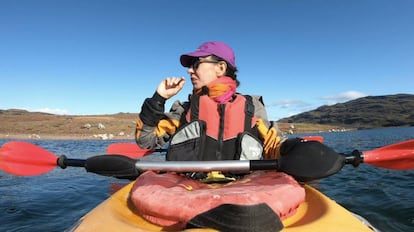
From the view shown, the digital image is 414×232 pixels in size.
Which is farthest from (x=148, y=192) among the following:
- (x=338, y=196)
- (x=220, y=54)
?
(x=338, y=196)

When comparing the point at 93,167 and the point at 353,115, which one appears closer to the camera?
the point at 93,167

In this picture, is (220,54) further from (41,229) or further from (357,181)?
(357,181)

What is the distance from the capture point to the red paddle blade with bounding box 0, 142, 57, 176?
4223 millimetres

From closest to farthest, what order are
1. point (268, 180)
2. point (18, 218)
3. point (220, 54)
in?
1. point (268, 180)
2. point (220, 54)
3. point (18, 218)

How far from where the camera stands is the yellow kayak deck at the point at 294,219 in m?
2.15

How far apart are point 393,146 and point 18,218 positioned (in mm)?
5512

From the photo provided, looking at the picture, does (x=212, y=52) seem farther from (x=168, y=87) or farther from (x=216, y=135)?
(x=216, y=135)

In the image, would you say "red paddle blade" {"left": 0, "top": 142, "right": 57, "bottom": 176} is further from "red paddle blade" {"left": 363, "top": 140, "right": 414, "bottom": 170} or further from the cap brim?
"red paddle blade" {"left": 363, "top": 140, "right": 414, "bottom": 170}

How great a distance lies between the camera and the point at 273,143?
3820mm

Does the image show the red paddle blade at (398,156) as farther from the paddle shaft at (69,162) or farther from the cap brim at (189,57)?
the paddle shaft at (69,162)

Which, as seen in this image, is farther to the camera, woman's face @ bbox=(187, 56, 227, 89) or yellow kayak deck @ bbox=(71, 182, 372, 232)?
woman's face @ bbox=(187, 56, 227, 89)

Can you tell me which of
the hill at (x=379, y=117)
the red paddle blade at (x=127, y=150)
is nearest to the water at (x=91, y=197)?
the red paddle blade at (x=127, y=150)

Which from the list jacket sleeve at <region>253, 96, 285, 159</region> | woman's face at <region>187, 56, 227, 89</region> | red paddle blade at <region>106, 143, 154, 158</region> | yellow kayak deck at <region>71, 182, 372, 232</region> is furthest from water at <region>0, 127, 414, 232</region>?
woman's face at <region>187, 56, 227, 89</region>

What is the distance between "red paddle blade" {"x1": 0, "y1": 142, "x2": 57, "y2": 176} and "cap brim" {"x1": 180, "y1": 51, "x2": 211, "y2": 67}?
80.3 inches
